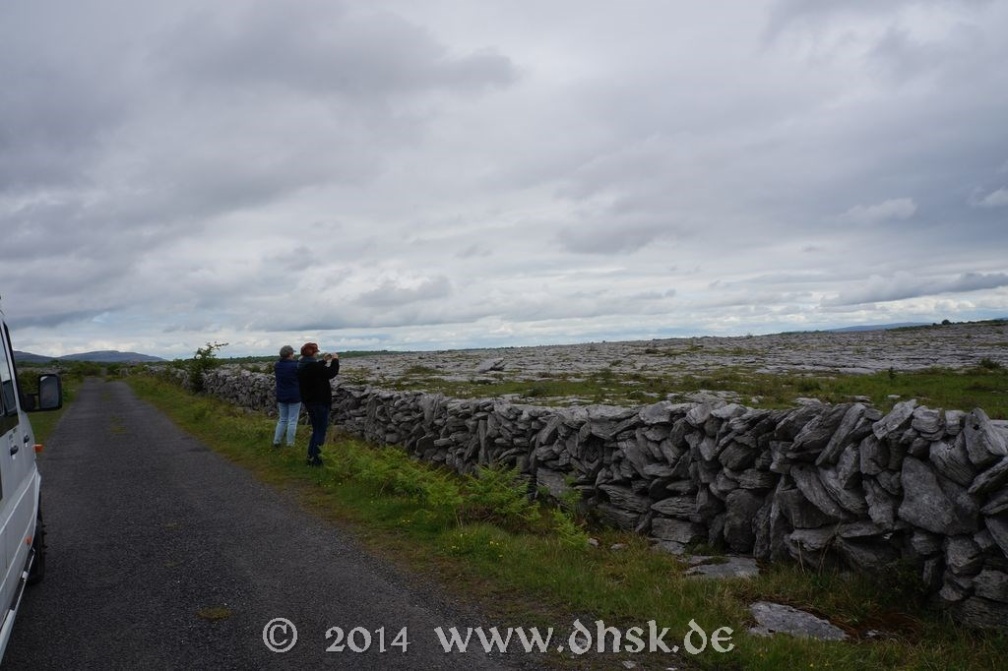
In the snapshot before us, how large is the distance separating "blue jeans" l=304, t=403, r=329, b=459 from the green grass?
2833 millimetres

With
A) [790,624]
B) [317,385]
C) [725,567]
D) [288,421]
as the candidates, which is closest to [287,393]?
[288,421]

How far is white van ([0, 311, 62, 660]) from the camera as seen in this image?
16.5 ft

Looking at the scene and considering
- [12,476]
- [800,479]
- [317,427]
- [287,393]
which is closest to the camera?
[12,476]

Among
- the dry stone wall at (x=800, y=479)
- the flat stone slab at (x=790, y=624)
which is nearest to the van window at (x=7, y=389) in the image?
the flat stone slab at (x=790, y=624)

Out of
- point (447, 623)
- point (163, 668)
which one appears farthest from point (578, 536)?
point (163, 668)

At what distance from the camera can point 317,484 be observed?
12820mm

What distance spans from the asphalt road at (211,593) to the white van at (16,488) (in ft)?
2.22

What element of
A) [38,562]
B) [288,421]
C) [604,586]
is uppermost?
[288,421]

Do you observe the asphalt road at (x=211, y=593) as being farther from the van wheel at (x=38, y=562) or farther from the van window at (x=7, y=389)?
the van window at (x=7, y=389)

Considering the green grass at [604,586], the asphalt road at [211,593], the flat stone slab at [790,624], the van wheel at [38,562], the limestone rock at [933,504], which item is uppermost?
the limestone rock at [933,504]

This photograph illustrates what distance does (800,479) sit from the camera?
7.82m

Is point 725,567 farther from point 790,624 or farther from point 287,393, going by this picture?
point 287,393

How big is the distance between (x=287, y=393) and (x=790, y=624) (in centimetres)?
1286

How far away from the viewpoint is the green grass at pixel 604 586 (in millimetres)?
5594
